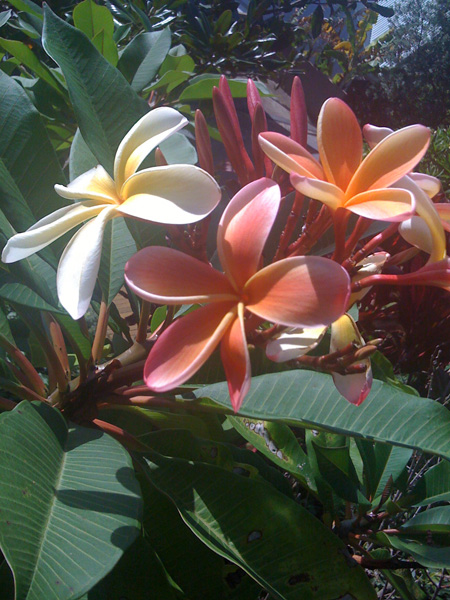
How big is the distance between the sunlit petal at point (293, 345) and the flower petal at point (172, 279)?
0.06 m

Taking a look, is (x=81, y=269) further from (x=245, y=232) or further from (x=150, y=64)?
(x=150, y=64)

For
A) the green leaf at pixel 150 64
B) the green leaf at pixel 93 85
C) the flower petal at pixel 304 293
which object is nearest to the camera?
the flower petal at pixel 304 293

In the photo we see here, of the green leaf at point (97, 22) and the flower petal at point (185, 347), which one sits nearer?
the flower petal at point (185, 347)

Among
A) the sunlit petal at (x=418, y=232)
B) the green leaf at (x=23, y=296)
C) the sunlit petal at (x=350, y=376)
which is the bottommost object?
the green leaf at (x=23, y=296)

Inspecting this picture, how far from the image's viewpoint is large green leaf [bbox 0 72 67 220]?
75 centimetres

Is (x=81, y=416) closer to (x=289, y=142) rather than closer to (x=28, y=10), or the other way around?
(x=289, y=142)

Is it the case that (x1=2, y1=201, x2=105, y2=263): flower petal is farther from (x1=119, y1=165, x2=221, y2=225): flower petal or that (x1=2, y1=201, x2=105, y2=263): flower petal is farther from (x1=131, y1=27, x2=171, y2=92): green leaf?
(x1=131, y1=27, x2=171, y2=92): green leaf

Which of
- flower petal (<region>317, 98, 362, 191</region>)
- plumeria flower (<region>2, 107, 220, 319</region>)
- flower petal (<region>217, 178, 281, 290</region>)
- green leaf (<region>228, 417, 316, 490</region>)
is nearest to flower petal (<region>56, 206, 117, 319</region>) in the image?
plumeria flower (<region>2, 107, 220, 319</region>)

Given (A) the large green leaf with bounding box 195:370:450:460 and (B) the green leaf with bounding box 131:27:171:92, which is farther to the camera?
(B) the green leaf with bounding box 131:27:171:92

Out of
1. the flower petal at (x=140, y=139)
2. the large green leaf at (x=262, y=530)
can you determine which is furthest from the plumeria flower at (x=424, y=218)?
the large green leaf at (x=262, y=530)

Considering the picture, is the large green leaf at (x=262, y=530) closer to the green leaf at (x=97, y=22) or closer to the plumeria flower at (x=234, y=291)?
the plumeria flower at (x=234, y=291)

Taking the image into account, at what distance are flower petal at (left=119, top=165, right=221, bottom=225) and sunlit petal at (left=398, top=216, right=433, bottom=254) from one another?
0.66 feet

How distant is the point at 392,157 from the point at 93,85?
0.47 meters

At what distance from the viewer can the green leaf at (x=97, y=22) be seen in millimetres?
1412
